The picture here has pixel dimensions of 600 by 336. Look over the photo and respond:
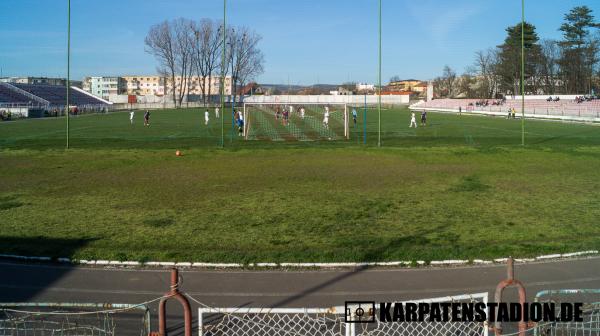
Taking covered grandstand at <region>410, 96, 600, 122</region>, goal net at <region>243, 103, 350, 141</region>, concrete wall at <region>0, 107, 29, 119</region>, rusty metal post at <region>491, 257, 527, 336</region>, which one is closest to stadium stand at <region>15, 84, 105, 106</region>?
concrete wall at <region>0, 107, 29, 119</region>

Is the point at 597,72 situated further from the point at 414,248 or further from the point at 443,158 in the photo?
the point at 414,248

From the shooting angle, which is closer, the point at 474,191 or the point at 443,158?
the point at 474,191

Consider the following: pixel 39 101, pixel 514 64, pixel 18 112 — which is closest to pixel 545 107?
pixel 514 64

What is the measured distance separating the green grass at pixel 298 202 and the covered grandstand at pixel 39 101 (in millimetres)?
42684

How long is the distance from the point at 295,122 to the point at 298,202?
107 feet

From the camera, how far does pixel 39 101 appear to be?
8475cm

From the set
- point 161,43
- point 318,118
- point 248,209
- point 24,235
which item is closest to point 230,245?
point 248,209

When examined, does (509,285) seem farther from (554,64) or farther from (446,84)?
(446,84)

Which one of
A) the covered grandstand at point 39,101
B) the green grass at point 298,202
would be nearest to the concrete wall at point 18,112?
the covered grandstand at point 39,101

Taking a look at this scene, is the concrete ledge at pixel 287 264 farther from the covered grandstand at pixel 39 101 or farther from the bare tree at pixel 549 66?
the bare tree at pixel 549 66

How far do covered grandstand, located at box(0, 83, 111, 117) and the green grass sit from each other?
42.7 meters

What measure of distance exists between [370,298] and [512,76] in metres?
99.6

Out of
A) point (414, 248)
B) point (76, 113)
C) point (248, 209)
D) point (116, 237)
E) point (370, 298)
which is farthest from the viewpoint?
point (76, 113)

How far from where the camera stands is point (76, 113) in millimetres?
73938
